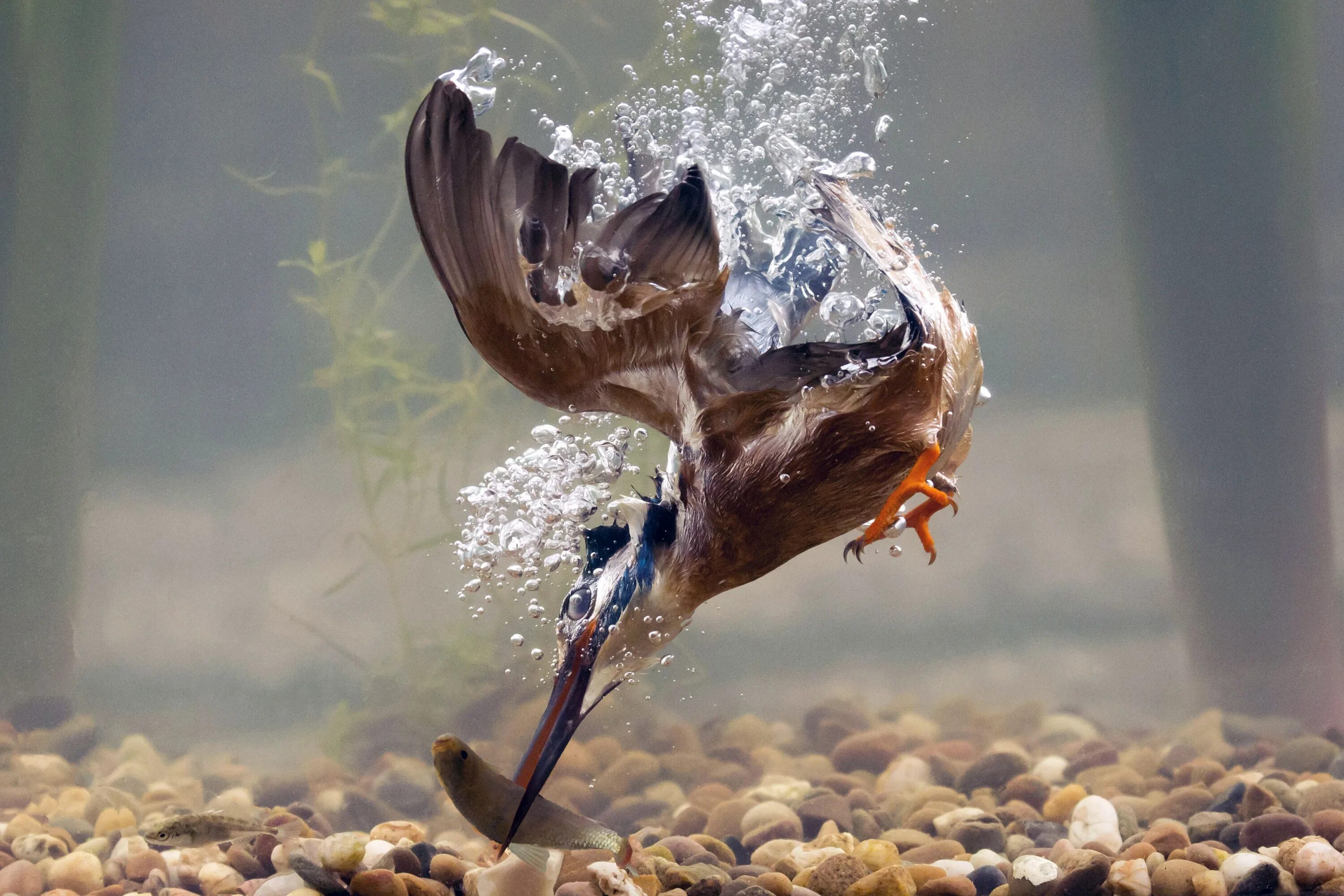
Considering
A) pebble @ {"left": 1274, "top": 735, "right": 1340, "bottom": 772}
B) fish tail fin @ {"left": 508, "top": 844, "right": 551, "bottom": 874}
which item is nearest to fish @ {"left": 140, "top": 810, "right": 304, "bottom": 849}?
fish tail fin @ {"left": 508, "top": 844, "right": 551, "bottom": 874}

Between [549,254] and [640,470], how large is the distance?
1.62m

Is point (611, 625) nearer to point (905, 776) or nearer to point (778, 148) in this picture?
point (778, 148)

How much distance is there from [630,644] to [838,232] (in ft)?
2.67

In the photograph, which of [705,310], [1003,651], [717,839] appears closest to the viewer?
[705,310]

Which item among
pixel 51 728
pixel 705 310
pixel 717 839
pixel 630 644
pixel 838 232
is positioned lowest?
pixel 717 839

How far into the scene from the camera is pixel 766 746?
3889mm

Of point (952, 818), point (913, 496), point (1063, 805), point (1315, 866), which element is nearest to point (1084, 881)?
point (1315, 866)

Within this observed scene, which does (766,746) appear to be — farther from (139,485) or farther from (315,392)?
(139,485)

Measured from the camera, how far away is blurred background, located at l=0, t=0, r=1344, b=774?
141 inches

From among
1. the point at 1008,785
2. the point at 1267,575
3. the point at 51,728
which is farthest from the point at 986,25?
the point at 51,728

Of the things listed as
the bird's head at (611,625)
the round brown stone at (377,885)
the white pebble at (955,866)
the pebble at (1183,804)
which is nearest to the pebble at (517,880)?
the round brown stone at (377,885)

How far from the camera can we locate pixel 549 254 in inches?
48.6

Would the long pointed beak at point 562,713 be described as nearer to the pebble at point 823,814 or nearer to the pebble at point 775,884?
the pebble at point 775,884

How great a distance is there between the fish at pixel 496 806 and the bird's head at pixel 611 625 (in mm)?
102
